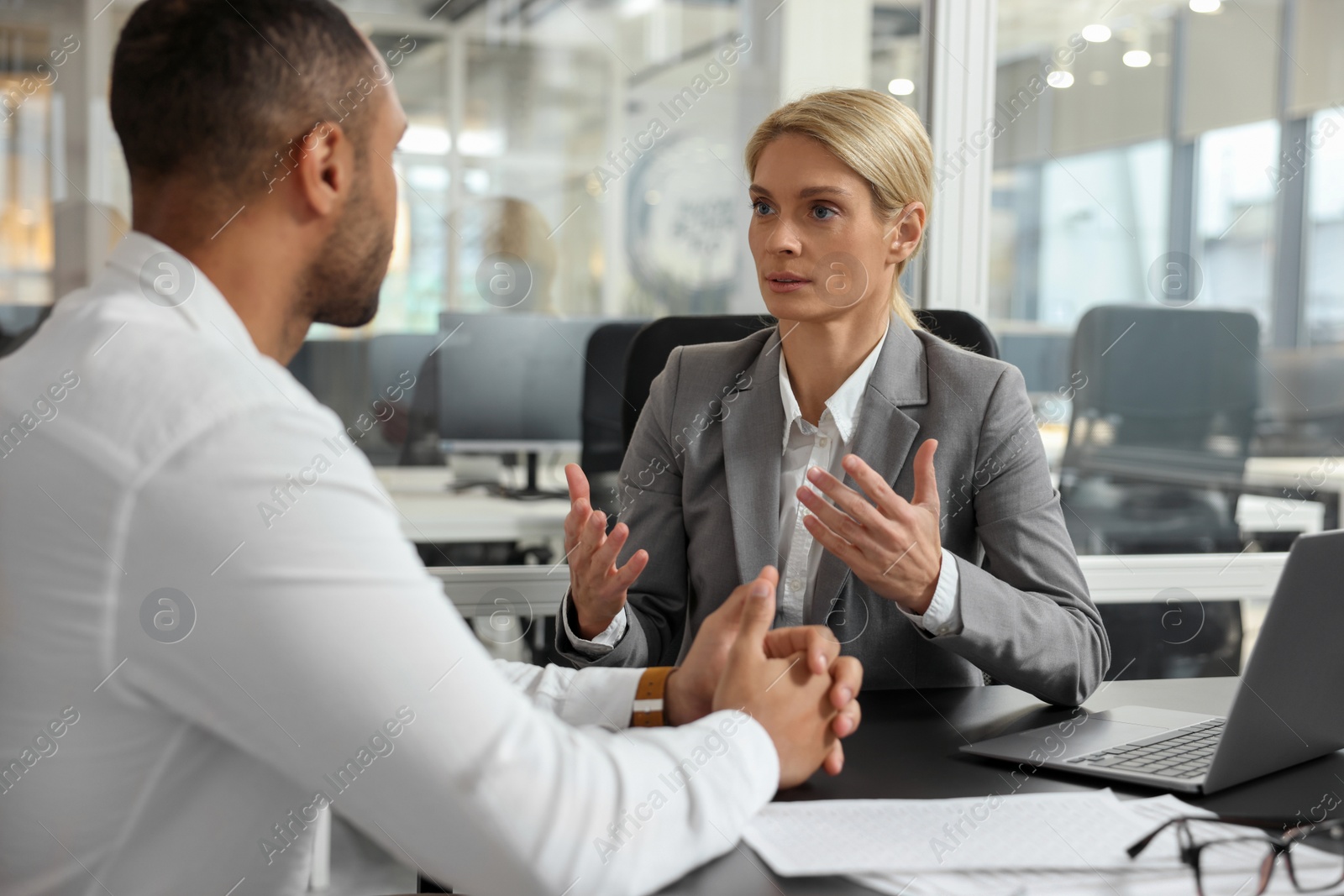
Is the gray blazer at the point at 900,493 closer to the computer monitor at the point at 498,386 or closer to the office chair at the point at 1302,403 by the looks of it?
the computer monitor at the point at 498,386

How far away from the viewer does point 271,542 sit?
731mm

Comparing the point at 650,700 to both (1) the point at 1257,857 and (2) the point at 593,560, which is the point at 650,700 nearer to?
(2) the point at 593,560

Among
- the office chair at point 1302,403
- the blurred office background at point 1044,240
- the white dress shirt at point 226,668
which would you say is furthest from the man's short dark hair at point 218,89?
the office chair at point 1302,403

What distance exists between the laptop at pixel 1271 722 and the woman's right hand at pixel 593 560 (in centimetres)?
48

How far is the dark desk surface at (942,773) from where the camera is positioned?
0.84 m

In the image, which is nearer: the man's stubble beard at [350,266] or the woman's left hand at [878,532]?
the man's stubble beard at [350,266]

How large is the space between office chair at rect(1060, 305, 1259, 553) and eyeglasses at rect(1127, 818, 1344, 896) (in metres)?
2.47

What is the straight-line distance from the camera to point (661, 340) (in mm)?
2057

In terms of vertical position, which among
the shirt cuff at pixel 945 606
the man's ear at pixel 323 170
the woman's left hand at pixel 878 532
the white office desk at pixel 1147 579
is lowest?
the white office desk at pixel 1147 579

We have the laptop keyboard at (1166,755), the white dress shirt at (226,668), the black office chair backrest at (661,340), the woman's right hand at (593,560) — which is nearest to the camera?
the white dress shirt at (226,668)

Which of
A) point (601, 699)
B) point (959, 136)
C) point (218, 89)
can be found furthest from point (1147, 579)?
point (218, 89)

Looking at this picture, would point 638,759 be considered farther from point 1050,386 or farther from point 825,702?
point 1050,386

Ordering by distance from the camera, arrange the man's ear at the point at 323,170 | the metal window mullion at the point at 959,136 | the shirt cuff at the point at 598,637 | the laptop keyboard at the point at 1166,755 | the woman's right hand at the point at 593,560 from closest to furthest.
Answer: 1. the man's ear at the point at 323,170
2. the laptop keyboard at the point at 1166,755
3. the woman's right hand at the point at 593,560
4. the shirt cuff at the point at 598,637
5. the metal window mullion at the point at 959,136

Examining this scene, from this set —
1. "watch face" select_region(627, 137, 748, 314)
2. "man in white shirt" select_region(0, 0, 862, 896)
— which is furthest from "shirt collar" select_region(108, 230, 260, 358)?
"watch face" select_region(627, 137, 748, 314)
